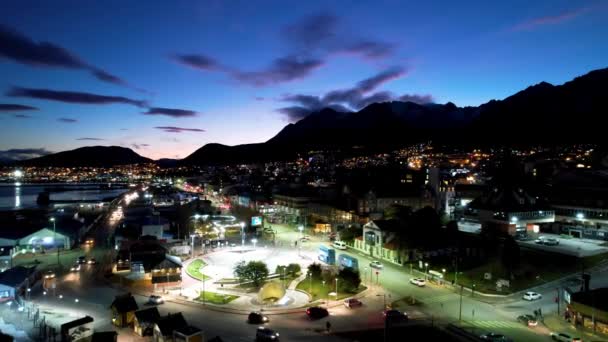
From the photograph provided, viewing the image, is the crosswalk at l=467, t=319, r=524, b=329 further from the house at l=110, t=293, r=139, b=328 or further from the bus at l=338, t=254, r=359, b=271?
the house at l=110, t=293, r=139, b=328

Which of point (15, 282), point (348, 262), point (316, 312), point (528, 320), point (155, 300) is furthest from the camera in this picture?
point (348, 262)

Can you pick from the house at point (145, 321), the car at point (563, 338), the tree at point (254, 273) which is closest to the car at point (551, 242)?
the car at point (563, 338)

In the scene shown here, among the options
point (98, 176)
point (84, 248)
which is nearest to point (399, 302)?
point (84, 248)

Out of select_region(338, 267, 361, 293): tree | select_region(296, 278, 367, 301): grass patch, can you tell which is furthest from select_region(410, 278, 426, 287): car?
select_region(338, 267, 361, 293): tree

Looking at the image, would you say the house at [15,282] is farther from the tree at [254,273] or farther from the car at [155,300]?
the tree at [254,273]

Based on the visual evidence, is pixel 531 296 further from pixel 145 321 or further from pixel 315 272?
pixel 145 321

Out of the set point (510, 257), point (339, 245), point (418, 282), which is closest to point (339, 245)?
point (339, 245)
